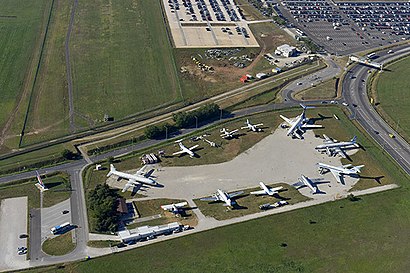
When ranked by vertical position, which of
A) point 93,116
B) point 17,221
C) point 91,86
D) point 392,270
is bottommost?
point 392,270

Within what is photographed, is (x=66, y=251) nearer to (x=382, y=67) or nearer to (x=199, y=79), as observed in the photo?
(x=199, y=79)

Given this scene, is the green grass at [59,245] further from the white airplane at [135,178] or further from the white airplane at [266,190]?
the white airplane at [266,190]

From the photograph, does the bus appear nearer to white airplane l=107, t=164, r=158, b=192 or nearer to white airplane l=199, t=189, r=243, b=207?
white airplane l=107, t=164, r=158, b=192

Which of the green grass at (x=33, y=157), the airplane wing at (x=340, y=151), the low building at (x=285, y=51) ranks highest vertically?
the low building at (x=285, y=51)

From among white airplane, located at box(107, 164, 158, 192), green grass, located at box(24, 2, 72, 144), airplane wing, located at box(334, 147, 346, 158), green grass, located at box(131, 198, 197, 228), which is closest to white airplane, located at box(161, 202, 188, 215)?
green grass, located at box(131, 198, 197, 228)

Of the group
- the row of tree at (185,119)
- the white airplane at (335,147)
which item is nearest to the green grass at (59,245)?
the row of tree at (185,119)

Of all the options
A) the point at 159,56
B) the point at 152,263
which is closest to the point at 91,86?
the point at 159,56

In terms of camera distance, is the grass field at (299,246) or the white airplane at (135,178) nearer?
the grass field at (299,246)
